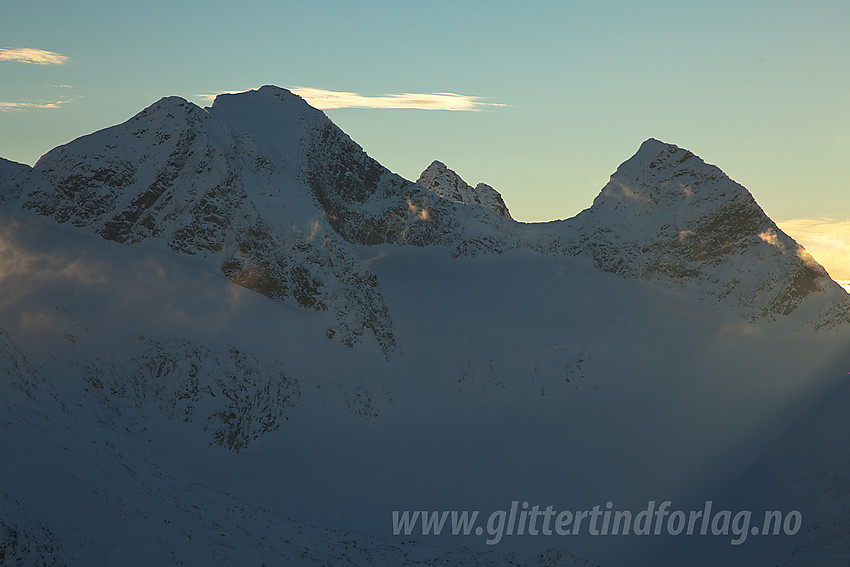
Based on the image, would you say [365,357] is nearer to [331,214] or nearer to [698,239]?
[331,214]

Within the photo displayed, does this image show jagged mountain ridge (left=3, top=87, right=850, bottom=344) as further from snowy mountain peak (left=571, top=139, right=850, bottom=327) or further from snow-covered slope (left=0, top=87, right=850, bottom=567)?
snow-covered slope (left=0, top=87, right=850, bottom=567)

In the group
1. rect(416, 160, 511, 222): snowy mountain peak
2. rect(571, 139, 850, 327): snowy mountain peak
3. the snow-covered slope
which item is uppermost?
rect(416, 160, 511, 222): snowy mountain peak

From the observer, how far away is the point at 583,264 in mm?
66188

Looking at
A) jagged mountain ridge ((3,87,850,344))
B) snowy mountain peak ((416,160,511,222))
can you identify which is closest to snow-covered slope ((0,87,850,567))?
jagged mountain ridge ((3,87,850,344))

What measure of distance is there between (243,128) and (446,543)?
129 feet

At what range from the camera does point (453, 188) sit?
83.2 metres

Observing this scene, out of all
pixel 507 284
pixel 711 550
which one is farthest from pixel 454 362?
pixel 711 550

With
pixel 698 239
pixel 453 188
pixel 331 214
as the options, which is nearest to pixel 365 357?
pixel 331 214

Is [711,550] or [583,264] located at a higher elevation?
[583,264]

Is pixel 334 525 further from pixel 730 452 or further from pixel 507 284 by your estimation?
pixel 507 284

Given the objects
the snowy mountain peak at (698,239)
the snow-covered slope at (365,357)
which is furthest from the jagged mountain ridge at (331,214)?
the snow-covered slope at (365,357)

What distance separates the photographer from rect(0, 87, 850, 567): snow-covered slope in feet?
105

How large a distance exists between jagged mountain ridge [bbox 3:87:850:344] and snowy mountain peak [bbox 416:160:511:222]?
11.5 m

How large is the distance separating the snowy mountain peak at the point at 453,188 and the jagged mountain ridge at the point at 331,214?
11500 millimetres
